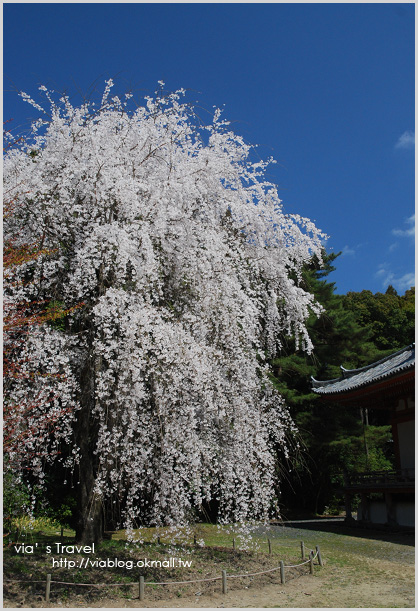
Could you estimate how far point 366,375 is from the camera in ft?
53.2

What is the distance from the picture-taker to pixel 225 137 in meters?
9.12

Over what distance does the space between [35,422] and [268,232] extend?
5.64 meters

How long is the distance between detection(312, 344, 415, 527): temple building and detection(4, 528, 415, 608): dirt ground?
378 cm

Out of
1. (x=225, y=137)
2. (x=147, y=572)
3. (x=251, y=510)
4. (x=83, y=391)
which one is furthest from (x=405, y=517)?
(x=225, y=137)

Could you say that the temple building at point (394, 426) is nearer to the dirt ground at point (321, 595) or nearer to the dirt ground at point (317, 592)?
the dirt ground at point (317, 592)

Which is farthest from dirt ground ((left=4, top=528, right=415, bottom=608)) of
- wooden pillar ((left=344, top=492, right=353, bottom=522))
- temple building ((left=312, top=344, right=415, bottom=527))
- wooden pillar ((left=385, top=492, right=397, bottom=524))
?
wooden pillar ((left=344, top=492, right=353, bottom=522))

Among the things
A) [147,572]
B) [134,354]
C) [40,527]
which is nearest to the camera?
[134,354]

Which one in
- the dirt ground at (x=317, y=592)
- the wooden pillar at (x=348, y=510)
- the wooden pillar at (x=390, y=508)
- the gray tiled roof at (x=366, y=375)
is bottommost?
the wooden pillar at (x=348, y=510)

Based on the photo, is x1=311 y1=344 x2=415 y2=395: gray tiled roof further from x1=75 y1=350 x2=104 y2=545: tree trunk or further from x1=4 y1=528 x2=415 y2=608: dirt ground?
x1=75 y1=350 x2=104 y2=545: tree trunk

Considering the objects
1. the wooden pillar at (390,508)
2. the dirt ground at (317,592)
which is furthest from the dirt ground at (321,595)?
the wooden pillar at (390,508)

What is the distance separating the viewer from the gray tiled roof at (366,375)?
1412 centimetres

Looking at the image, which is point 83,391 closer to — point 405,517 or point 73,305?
point 73,305

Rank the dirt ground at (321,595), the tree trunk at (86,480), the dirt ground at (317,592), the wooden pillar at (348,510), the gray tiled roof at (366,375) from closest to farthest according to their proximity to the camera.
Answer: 1. the dirt ground at (317,592)
2. the dirt ground at (321,595)
3. the tree trunk at (86,480)
4. the gray tiled roof at (366,375)
5. the wooden pillar at (348,510)

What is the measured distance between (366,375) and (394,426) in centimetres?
186
